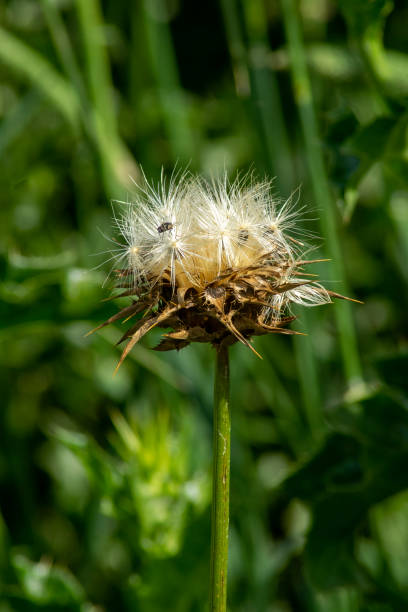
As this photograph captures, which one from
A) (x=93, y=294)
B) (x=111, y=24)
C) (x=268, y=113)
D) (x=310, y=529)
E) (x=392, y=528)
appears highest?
(x=111, y=24)

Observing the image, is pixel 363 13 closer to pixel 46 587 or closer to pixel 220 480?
pixel 220 480

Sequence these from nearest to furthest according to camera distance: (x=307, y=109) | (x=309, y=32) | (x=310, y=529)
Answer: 1. (x=310, y=529)
2. (x=307, y=109)
3. (x=309, y=32)

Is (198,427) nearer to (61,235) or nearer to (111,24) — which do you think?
(61,235)

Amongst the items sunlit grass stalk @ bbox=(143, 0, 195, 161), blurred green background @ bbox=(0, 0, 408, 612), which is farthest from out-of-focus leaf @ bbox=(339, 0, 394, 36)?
sunlit grass stalk @ bbox=(143, 0, 195, 161)

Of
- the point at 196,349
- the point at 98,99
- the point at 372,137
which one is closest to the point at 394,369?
the point at 372,137

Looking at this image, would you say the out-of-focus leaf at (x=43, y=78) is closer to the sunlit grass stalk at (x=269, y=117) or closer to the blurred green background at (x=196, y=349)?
the blurred green background at (x=196, y=349)

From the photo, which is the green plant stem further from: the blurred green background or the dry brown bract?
the blurred green background

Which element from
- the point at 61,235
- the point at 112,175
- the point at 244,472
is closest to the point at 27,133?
the point at 61,235
